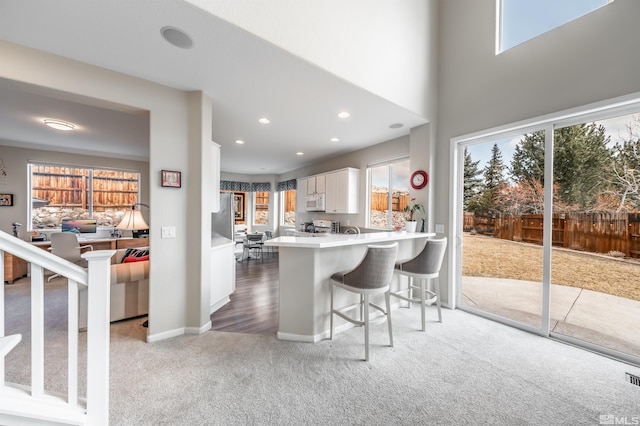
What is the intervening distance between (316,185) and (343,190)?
1.06 meters

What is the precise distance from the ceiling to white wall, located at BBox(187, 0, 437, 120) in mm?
93

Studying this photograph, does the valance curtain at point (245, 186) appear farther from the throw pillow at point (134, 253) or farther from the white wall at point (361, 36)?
the white wall at point (361, 36)

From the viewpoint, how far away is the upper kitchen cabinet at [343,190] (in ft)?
16.6

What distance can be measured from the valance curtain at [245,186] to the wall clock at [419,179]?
214 inches

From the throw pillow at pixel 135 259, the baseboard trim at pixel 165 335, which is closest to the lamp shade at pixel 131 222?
the throw pillow at pixel 135 259

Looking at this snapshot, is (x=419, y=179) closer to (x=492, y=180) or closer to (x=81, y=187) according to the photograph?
(x=492, y=180)

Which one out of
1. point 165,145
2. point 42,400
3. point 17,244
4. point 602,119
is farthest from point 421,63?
point 42,400

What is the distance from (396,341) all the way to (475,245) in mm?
1787

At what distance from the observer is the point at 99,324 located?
125cm

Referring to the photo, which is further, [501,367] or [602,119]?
[602,119]

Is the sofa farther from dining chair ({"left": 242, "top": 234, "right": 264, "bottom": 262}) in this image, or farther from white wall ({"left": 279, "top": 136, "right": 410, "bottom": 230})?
white wall ({"left": 279, "top": 136, "right": 410, "bottom": 230})

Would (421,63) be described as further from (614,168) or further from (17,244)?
(17,244)

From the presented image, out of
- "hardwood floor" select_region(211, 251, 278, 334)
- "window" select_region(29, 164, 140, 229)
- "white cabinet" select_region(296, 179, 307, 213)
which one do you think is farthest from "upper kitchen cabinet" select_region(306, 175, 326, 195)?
"window" select_region(29, 164, 140, 229)

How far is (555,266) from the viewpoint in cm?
264
